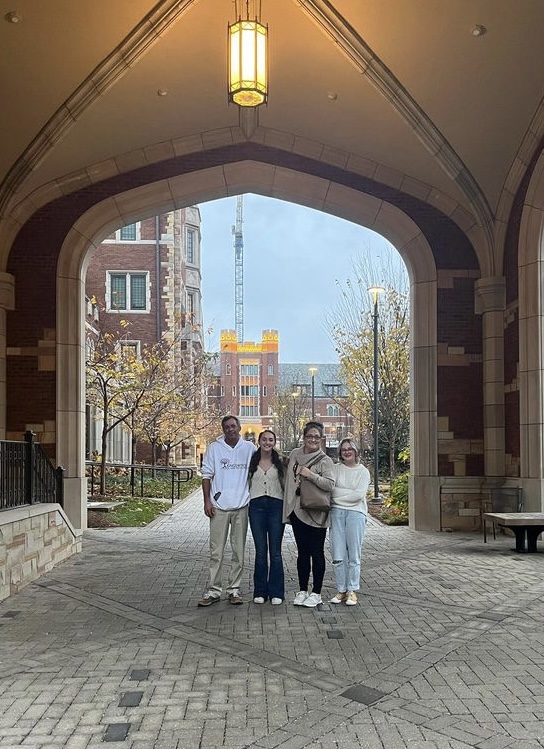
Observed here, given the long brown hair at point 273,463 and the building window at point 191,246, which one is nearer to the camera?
the long brown hair at point 273,463

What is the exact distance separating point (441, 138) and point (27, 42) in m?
6.45

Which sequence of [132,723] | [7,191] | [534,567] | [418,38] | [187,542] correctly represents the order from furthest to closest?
[7,191] < [187,542] < [418,38] < [534,567] < [132,723]

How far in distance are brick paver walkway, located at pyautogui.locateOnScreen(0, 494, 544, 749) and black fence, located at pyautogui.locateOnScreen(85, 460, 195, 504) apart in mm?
10932

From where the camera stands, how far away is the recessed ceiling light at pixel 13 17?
9156 millimetres

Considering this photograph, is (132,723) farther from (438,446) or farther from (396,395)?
(396,395)

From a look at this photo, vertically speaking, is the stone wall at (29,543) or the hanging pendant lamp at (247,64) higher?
the hanging pendant lamp at (247,64)

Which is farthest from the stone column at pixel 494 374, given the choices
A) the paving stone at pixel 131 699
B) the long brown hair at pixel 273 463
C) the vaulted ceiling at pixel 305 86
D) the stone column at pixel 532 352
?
the paving stone at pixel 131 699

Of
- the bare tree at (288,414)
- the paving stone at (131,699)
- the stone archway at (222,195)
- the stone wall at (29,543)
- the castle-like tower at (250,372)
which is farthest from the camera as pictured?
the castle-like tower at (250,372)

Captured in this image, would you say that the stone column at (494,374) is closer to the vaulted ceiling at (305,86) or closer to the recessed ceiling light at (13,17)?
the vaulted ceiling at (305,86)

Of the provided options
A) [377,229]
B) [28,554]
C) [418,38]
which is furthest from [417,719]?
[377,229]

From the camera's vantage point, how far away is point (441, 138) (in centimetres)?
1198

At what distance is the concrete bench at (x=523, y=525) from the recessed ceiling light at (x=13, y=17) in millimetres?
9162

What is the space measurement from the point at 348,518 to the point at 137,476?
22.1 m

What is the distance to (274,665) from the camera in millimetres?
5250
